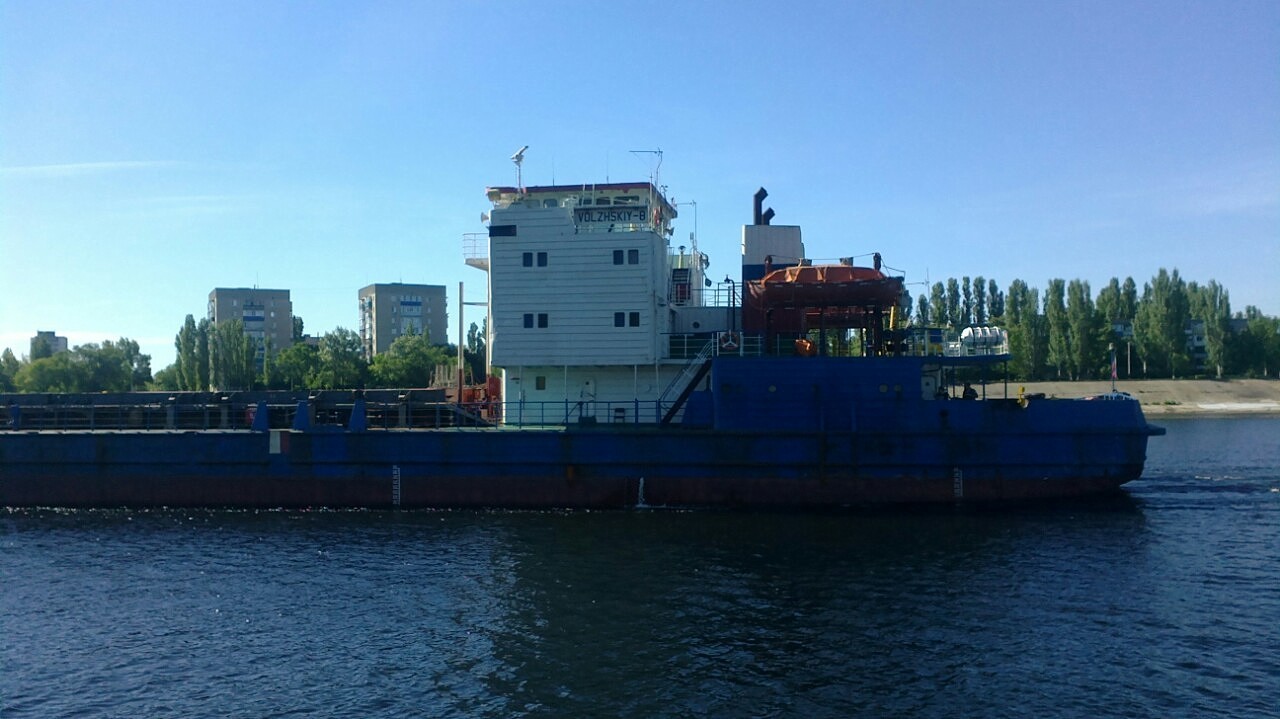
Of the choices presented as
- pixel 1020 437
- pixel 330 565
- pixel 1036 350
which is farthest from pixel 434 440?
pixel 1036 350

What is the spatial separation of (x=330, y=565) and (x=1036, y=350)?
75.0 m

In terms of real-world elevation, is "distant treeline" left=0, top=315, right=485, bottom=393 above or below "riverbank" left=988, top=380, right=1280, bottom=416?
above

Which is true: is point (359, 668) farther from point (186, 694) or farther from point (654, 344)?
point (654, 344)

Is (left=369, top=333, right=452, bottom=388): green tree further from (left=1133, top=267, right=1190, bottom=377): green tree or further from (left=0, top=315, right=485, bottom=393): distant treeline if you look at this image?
(left=1133, top=267, right=1190, bottom=377): green tree

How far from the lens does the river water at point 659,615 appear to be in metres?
11.5

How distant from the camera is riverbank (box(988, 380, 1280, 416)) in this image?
65.9m

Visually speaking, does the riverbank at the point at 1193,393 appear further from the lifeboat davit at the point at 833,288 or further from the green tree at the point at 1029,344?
the lifeboat davit at the point at 833,288

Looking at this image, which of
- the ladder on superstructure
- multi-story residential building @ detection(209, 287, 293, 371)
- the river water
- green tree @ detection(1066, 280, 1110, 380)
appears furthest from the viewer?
multi-story residential building @ detection(209, 287, 293, 371)

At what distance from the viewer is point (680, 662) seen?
40.8ft

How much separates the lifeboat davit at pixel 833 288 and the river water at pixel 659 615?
18.2 feet

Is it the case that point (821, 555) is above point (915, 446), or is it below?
below

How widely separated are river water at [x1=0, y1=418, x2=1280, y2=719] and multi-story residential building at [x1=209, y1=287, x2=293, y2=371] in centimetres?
8540

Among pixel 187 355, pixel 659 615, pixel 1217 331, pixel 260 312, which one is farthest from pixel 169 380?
pixel 1217 331

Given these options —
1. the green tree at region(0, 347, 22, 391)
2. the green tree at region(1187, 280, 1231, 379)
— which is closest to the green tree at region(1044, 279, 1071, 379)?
the green tree at region(1187, 280, 1231, 379)
